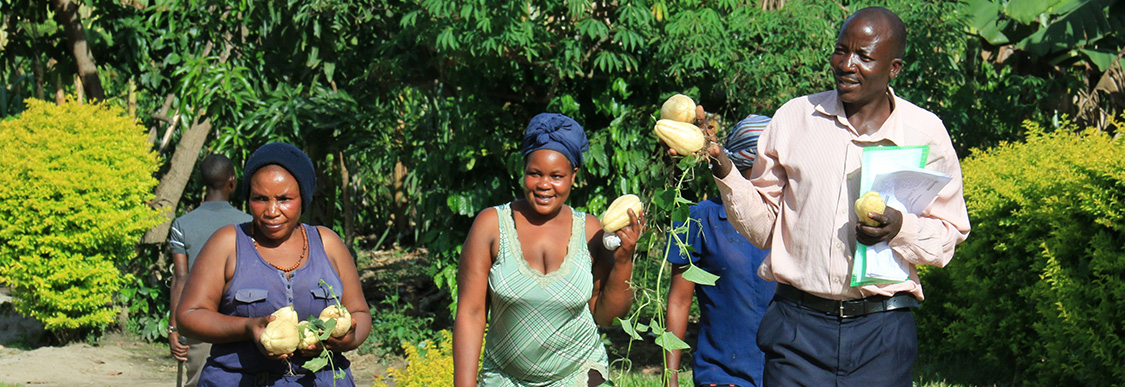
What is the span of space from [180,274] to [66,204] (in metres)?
3.72

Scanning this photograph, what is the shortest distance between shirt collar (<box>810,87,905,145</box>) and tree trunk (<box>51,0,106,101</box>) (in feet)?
27.5

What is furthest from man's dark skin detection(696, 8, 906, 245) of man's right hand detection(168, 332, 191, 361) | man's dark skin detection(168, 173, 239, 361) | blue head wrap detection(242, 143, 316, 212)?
man's right hand detection(168, 332, 191, 361)

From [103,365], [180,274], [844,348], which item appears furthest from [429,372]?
[103,365]

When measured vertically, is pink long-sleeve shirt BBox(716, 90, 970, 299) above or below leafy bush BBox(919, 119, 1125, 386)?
above

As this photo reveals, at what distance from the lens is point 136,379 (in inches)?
325

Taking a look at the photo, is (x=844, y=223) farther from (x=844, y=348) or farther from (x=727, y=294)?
(x=727, y=294)

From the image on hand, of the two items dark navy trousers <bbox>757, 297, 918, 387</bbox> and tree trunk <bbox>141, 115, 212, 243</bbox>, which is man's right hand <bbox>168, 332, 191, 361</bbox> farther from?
tree trunk <bbox>141, 115, 212, 243</bbox>

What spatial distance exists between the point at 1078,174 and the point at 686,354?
3750 mm

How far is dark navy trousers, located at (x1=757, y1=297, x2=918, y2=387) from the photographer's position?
Answer: 267cm

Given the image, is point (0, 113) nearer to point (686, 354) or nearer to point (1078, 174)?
point (686, 354)

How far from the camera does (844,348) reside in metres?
2.66

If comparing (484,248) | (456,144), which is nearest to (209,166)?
(456,144)

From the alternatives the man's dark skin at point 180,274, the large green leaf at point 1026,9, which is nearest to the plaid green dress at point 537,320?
the man's dark skin at point 180,274

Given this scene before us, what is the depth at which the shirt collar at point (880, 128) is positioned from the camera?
8.79ft
